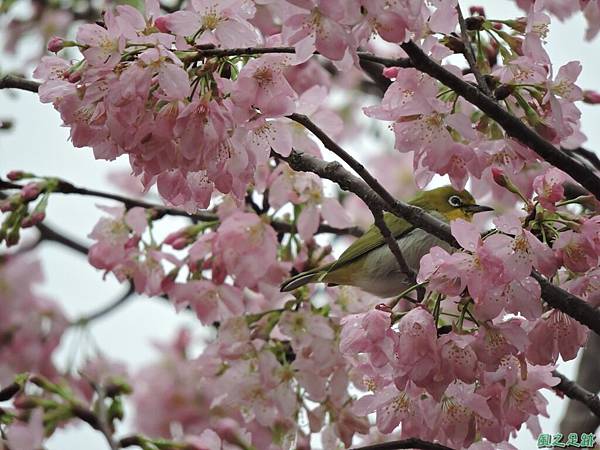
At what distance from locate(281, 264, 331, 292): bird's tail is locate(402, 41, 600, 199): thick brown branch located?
129cm

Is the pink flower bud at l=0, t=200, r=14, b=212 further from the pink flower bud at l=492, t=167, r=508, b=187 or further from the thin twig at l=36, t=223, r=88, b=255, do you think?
the pink flower bud at l=492, t=167, r=508, b=187

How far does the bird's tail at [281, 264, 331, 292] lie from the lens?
3189mm

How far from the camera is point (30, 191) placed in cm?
315

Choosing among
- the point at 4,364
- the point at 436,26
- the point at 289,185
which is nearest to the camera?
the point at 436,26

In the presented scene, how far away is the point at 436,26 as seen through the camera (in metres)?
2.03

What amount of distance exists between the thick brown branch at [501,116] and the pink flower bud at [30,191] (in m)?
1.70

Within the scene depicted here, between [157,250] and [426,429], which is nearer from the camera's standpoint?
[426,429]

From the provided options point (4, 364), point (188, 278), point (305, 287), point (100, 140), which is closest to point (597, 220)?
point (100, 140)

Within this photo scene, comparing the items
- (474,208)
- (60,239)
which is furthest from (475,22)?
(60,239)

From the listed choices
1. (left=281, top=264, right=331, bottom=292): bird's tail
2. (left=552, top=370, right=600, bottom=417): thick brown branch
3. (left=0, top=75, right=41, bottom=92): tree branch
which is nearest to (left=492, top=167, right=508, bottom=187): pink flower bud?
(left=552, top=370, right=600, bottom=417): thick brown branch

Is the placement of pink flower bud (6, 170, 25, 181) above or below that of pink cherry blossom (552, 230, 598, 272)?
below

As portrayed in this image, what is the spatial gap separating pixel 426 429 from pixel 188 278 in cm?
135

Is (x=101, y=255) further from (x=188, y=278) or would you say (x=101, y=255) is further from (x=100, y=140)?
(x=100, y=140)

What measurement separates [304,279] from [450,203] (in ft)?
3.67
